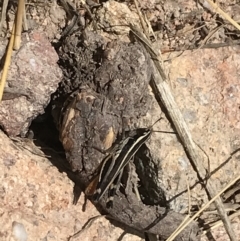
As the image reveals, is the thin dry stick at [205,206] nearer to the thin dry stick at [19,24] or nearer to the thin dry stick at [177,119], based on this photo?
the thin dry stick at [177,119]

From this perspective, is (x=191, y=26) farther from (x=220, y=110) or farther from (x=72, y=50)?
(x=72, y=50)

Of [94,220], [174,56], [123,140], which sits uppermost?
[174,56]

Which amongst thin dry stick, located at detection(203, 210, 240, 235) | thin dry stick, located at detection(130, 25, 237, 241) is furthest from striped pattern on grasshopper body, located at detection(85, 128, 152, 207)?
thin dry stick, located at detection(203, 210, 240, 235)

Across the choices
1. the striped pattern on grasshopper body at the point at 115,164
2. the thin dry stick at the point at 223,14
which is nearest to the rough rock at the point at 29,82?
the striped pattern on grasshopper body at the point at 115,164

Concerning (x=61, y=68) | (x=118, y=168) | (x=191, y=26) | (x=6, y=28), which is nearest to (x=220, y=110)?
(x=191, y=26)

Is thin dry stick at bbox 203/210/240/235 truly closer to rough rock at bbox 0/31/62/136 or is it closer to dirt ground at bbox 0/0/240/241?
dirt ground at bbox 0/0/240/241

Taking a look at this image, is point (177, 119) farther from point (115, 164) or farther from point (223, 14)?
point (223, 14)
